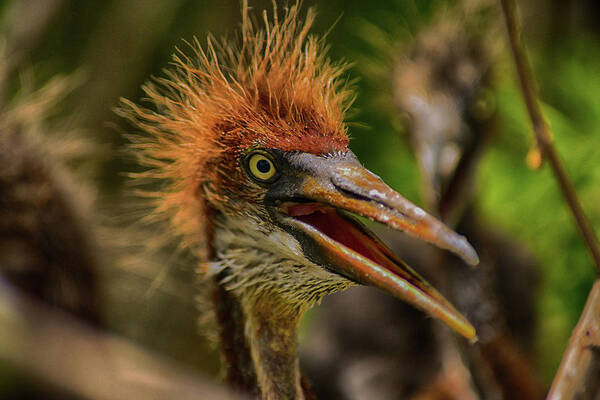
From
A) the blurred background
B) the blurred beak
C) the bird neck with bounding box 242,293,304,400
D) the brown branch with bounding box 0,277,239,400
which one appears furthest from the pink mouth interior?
the blurred background

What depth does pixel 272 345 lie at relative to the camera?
3.06ft

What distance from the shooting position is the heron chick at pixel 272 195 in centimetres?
77

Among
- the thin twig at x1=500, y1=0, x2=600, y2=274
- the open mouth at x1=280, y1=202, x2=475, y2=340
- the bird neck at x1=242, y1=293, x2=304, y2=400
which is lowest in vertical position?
the bird neck at x1=242, y1=293, x2=304, y2=400

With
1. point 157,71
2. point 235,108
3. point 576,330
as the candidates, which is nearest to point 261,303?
point 235,108

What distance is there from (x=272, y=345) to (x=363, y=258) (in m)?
0.25

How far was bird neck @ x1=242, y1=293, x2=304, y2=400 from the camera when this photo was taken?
→ 36.6 inches

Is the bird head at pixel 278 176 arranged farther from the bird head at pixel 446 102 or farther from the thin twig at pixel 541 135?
the bird head at pixel 446 102

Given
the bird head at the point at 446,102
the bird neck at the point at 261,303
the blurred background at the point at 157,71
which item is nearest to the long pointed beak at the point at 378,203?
the bird neck at the point at 261,303

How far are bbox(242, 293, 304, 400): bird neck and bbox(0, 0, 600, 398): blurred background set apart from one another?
68 cm

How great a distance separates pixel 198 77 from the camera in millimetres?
933

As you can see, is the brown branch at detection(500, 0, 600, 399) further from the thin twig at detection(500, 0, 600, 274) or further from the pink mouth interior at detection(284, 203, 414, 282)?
the pink mouth interior at detection(284, 203, 414, 282)

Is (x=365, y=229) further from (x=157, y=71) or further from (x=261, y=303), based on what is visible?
(x=157, y=71)

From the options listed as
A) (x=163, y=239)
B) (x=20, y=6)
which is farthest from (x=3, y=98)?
(x=163, y=239)

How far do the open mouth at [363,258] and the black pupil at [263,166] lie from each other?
0.17 feet
